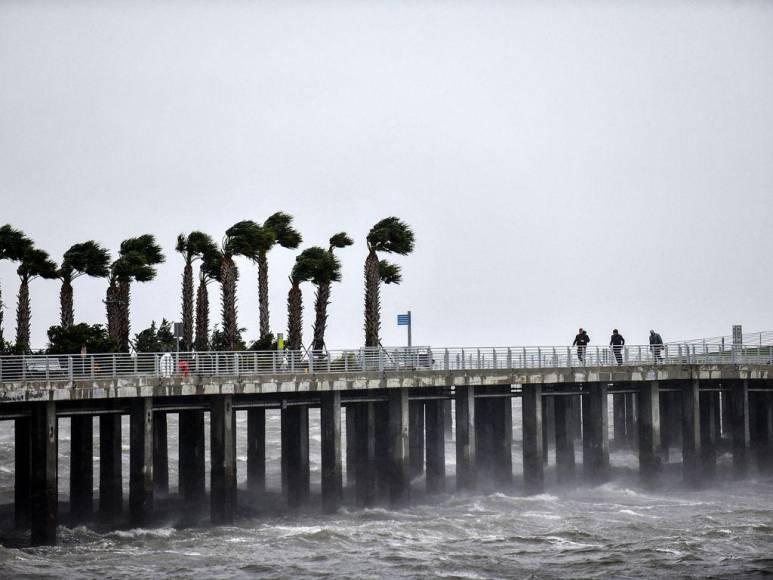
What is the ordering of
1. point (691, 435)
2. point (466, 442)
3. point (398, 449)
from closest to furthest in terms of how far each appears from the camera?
1. point (398, 449)
2. point (466, 442)
3. point (691, 435)

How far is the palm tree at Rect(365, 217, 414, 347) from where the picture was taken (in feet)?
220

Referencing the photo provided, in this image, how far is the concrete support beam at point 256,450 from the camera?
54750 millimetres

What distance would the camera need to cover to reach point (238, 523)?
45969mm

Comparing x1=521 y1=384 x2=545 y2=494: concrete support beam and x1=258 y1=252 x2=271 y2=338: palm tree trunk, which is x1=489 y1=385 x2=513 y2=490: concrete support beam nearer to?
x1=521 y1=384 x2=545 y2=494: concrete support beam

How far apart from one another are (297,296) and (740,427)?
79.6 feet

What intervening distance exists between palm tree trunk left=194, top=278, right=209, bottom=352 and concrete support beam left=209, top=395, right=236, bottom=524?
21408mm

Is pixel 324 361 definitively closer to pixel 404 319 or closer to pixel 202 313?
pixel 404 319

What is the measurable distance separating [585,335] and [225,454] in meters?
21.1

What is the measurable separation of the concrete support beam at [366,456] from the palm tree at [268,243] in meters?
14.6

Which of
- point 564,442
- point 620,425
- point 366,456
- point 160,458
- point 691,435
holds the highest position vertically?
point 691,435

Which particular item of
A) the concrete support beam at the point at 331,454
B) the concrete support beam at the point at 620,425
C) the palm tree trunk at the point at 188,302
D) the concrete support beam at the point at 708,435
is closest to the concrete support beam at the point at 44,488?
the concrete support beam at the point at 331,454

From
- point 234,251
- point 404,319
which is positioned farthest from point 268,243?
point 404,319

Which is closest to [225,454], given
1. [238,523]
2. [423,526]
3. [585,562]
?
[238,523]

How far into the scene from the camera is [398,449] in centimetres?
4938
